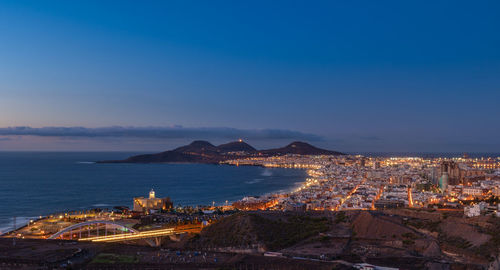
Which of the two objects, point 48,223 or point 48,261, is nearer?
point 48,261

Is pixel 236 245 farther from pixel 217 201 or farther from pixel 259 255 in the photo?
pixel 217 201

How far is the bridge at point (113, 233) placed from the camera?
113 feet

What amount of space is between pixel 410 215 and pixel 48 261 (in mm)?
32458

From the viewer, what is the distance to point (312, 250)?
28.7 m

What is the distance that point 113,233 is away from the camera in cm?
3762

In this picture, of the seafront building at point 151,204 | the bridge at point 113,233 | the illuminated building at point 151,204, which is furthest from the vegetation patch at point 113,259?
the illuminated building at point 151,204

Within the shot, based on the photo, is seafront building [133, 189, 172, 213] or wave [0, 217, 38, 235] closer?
wave [0, 217, 38, 235]

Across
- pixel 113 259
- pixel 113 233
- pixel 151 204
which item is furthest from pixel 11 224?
pixel 113 259

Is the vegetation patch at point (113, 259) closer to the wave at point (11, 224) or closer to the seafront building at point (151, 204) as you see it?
the wave at point (11, 224)

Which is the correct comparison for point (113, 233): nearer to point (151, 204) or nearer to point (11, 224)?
point (11, 224)

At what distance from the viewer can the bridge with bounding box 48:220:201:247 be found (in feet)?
113

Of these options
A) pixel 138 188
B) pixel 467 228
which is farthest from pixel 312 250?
pixel 138 188

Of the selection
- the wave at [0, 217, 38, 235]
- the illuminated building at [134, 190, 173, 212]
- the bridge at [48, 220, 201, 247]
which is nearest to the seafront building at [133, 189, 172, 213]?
the illuminated building at [134, 190, 173, 212]

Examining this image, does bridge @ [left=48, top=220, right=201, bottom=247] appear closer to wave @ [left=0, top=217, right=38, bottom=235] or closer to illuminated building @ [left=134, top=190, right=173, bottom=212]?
wave @ [left=0, top=217, right=38, bottom=235]
